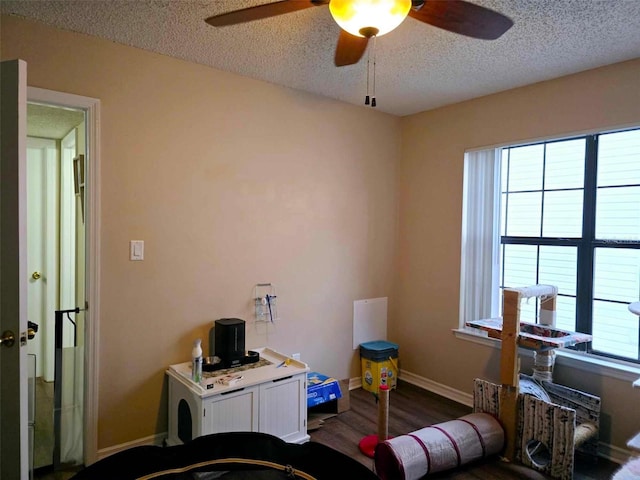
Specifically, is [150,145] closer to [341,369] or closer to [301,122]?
[301,122]

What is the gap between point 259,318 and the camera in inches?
119

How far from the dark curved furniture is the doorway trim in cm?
142

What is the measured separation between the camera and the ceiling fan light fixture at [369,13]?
1.38 meters

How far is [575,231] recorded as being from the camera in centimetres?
284

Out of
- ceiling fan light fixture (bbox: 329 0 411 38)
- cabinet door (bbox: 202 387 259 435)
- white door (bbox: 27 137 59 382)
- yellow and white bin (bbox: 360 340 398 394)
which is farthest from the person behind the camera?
white door (bbox: 27 137 59 382)

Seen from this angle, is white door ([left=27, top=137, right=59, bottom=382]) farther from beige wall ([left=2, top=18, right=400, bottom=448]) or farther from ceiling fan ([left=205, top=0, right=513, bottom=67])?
ceiling fan ([left=205, top=0, right=513, bottom=67])

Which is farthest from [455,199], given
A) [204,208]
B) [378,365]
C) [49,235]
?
[49,235]

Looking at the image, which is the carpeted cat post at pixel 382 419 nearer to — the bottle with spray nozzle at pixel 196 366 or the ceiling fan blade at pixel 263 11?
the bottle with spray nozzle at pixel 196 366

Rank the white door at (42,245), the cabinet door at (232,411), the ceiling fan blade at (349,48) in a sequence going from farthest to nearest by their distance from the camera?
the white door at (42,245) → the cabinet door at (232,411) → the ceiling fan blade at (349,48)

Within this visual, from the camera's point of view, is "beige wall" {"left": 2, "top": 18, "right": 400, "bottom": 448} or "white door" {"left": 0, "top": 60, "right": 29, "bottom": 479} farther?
"beige wall" {"left": 2, "top": 18, "right": 400, "bottom": 448}

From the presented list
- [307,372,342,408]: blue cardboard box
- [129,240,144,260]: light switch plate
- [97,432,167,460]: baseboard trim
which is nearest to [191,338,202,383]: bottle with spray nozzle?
[97,432,167,460]: baseboard trim

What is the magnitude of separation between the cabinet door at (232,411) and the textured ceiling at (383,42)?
198cm

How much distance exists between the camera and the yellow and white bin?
3516 mm

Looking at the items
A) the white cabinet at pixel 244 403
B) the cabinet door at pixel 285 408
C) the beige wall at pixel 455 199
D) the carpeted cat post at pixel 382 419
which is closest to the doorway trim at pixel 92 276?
the white cabinet at pixel 244 403
